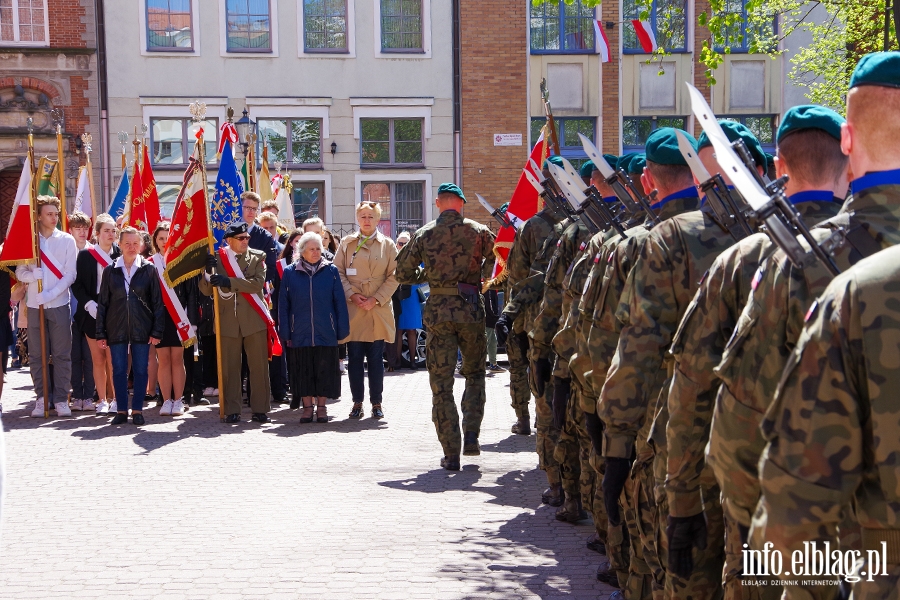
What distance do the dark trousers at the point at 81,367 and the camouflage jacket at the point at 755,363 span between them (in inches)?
424

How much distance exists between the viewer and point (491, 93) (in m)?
26.5

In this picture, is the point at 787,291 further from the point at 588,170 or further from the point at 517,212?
the point at 517,212

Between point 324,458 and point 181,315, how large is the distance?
3347mm

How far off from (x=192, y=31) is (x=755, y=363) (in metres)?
25.3

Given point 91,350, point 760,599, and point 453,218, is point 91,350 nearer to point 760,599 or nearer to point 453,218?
point 453,218

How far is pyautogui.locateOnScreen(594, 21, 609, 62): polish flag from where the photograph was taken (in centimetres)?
2636

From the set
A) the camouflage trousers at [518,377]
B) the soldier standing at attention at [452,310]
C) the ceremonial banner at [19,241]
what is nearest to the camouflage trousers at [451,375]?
the soldier standing at attention at [452,310]

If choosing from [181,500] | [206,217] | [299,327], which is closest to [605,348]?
[181,500]

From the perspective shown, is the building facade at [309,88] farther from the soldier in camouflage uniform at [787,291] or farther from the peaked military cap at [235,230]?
the soldier in camouflage uniform at [787,291]

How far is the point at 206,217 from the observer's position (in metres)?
12.2

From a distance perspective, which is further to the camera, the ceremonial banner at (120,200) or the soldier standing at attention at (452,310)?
the ceremonial banner at (120,200)

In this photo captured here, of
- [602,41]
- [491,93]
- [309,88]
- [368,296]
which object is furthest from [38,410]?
[602,41]

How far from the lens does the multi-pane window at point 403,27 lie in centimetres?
2678

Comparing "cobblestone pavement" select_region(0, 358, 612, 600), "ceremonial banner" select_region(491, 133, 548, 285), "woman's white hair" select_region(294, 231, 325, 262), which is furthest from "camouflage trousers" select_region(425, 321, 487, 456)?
"woman's white hair" select_region(294, 231, 325, 262)
